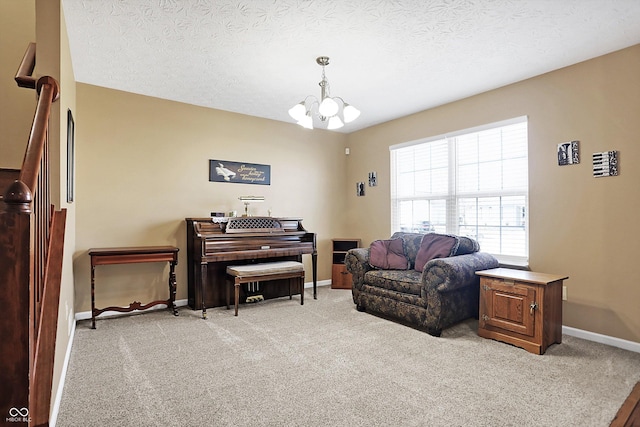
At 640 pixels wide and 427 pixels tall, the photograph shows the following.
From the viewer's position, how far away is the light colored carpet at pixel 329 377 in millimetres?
1979

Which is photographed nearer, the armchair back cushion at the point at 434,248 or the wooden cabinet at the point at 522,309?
the wooden cabinet at the point at 522,309

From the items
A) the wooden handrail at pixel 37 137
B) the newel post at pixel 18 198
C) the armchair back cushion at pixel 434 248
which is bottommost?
the armchair back cushion at pixel 434 248

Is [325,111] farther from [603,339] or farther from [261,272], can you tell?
[603,339]

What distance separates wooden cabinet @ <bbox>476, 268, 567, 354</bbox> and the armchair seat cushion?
629mm

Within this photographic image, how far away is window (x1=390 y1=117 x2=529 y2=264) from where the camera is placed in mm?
3775

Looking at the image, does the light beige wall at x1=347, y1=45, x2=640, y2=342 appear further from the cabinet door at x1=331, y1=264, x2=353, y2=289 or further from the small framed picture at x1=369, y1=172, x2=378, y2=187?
the cabinet door at x1=331, y1=264, x2=353, y2=289

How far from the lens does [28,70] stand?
7.63 feet

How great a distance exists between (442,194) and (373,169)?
4.27 feet

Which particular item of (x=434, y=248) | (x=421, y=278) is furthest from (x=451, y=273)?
(x=434, y=248)

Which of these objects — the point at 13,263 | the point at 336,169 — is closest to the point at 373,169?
the point at 336,169

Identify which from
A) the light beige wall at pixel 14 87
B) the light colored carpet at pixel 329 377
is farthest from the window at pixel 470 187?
the light beige wall at pixel 14 87

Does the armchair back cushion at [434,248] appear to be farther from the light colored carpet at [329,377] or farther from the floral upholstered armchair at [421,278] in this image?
the light colored carpet at [329,377]

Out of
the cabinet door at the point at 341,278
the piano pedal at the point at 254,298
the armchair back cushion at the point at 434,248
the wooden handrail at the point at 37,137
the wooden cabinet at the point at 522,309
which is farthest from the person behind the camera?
the cabinet door at the point at 341,278

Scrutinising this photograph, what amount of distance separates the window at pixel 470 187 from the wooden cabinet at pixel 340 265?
78 centimetres
